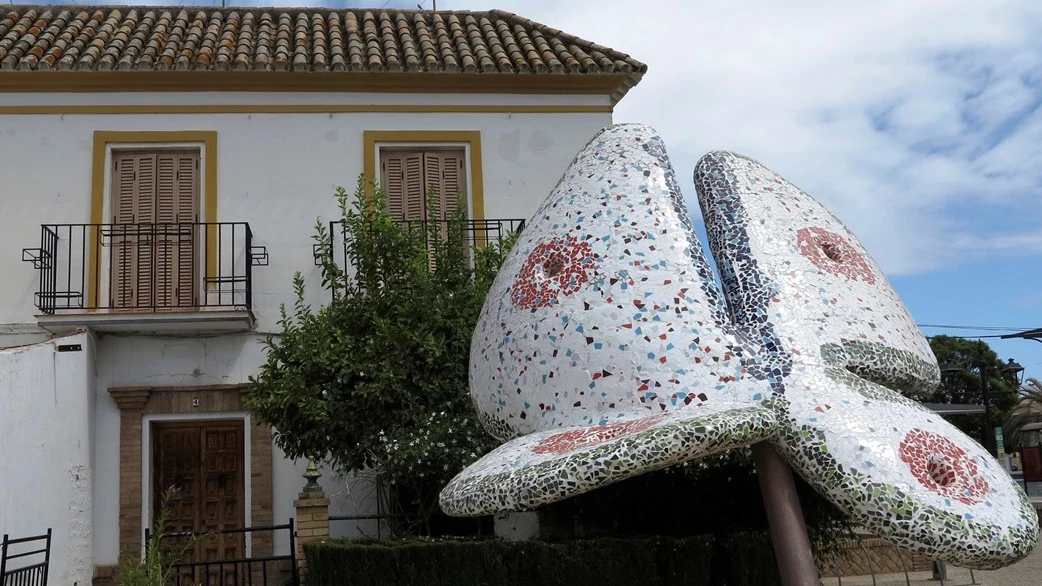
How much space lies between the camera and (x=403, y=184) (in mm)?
12781

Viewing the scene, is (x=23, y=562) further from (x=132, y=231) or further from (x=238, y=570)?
(x=132, y=231)

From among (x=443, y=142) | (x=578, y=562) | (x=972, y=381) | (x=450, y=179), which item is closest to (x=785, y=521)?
(x=578, y=562)

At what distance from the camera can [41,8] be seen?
46.8 feet

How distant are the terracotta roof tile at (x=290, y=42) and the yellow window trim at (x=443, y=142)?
2.36 feet

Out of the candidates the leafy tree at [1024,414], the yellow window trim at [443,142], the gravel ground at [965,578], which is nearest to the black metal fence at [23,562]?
the yellow window trim at [443,142]

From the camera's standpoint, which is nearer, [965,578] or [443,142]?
[965,578]

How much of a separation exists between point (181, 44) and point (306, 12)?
2.32 meters

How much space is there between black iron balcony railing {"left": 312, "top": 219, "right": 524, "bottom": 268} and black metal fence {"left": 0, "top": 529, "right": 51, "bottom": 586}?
406 cm

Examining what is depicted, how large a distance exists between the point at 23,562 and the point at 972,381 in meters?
41.2

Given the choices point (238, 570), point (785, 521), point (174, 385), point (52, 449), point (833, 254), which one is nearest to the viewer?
point (785, 521)

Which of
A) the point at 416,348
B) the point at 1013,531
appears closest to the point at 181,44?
the point at 416,348

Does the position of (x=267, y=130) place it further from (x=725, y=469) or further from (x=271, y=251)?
(x=725, y=469)

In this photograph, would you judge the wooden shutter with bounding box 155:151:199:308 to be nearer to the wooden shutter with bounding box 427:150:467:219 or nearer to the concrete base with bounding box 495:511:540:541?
the wooden shutter with bounding box 427:150:467:219

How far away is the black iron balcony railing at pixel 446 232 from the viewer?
1195 cm
